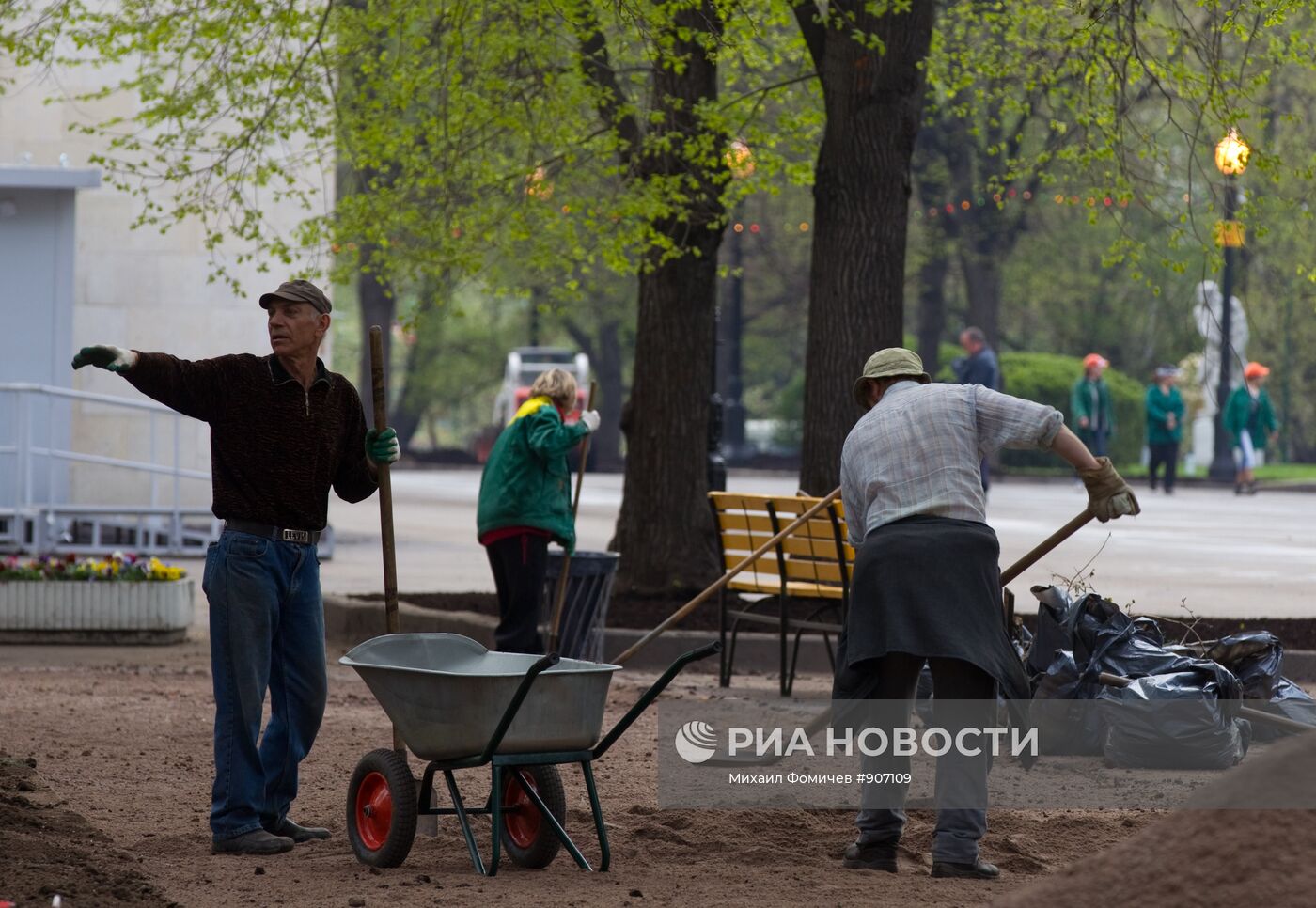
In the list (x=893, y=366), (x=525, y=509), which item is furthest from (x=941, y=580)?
(x=525, y=509)

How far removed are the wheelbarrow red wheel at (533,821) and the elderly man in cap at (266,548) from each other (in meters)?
0.73

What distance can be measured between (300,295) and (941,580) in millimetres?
2222

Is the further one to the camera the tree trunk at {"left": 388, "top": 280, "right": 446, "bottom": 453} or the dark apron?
A: the tree trunk at {"left": 388, "top": 280, "right": 446, "bottom": 453}

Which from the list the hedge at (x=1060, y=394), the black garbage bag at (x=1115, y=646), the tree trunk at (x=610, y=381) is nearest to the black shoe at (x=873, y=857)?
the black garbage bag at (x=1115, y=646)

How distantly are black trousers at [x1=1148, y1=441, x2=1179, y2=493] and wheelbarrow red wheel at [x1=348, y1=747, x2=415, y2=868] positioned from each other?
23.9 metres

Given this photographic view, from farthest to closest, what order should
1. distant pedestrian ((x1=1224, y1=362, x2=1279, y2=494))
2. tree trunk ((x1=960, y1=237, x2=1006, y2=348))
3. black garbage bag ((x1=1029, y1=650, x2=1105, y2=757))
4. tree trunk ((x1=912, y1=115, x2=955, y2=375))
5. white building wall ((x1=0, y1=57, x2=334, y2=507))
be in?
tree trunk ((x1=960, y1=237, x2=1006, y2=348)) < tree trunk ((x1=912, y1=115, x2=955, y2=375)) < distant pedestrian ((x1=1224, y1=362, x2=1279, y2=494)) < white building wall ((x1=0, y1=57, x2=334, y2=507)) < black garbage bag ((x1=1029, y1=650, x2=1105, y2=757))

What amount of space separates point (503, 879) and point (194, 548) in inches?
472

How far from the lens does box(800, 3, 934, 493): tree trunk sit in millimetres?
11312

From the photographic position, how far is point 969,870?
5754mm

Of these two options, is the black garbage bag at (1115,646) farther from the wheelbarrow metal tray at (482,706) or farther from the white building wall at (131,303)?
the white building wall at (131,303)

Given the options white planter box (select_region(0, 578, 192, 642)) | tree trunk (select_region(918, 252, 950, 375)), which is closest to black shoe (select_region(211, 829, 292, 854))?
white planter box (select_region(0, 578, 192, 642))

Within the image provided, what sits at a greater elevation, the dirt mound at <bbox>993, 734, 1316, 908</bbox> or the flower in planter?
the dirt mound at <bbox>993, 734, 1316, 908</bbox>

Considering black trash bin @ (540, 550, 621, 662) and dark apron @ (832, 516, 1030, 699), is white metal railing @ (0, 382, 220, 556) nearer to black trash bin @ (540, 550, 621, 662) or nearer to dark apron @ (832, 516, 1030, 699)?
black trash bin @ (540, 550, 621, 662)

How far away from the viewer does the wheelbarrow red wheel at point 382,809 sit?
5.74 metres
